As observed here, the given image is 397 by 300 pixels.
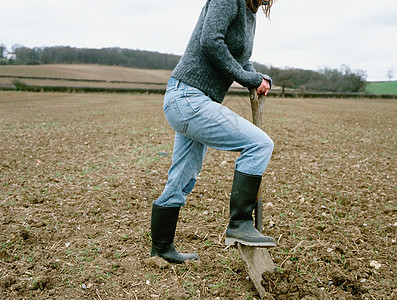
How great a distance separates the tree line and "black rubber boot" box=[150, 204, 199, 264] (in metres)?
30.3

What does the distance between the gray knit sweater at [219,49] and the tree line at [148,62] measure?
30233 millimetres

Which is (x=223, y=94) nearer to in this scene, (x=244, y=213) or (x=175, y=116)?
(x=175, y=116)

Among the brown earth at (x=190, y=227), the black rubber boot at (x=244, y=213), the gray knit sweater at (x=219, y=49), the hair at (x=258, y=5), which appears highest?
the hair at (x=258, y=5)

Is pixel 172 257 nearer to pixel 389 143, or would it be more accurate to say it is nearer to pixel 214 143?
pixel 214 143

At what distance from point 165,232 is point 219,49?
1.43m

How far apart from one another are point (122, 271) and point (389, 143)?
773 cm

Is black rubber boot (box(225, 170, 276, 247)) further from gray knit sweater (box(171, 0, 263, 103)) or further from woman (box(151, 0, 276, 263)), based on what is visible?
gray knit sweater (box(171, 0, 263, 103))

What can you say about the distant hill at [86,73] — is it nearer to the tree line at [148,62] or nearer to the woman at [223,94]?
the tree line at [148,62]

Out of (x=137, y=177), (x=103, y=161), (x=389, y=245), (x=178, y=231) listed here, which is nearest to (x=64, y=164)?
(x=103, y=161)

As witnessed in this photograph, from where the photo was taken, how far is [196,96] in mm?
2039

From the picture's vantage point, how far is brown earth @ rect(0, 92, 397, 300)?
88.0 inches

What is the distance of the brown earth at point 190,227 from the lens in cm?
223

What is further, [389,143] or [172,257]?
[389,143]

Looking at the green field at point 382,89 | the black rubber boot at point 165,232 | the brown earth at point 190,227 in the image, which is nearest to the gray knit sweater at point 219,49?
the brown earth at point 190,227
